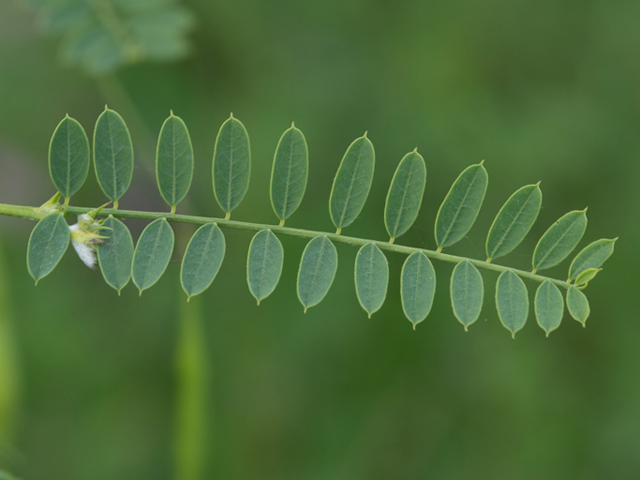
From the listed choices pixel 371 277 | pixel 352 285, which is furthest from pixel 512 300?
pixel 352 285

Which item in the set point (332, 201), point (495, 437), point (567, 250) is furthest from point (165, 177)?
point (495, 437)

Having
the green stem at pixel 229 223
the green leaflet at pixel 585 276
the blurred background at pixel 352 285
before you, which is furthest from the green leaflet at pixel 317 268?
the blurred background at pixel 352 285

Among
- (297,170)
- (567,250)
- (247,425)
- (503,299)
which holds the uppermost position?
(297,170)

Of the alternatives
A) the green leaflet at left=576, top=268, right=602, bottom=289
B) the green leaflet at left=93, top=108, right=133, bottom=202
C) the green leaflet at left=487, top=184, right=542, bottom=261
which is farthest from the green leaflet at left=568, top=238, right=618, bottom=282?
the green leaflet at left=93, top=108, right=133, bottom=202

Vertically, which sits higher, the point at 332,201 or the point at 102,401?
the point at 332,201

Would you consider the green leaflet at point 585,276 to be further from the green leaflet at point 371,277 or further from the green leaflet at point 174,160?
the green leaflet at point 174,160

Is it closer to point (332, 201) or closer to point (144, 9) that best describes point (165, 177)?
point (332, 201)

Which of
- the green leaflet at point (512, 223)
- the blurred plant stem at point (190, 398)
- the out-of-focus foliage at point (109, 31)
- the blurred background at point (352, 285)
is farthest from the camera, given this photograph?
the blurred background at point (352, 285)
